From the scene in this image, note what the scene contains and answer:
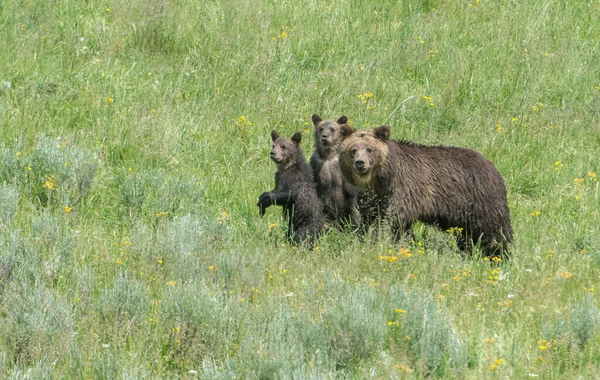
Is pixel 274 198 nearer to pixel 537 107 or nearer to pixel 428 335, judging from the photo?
pixel 428 335

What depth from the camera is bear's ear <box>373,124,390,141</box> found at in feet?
28.8

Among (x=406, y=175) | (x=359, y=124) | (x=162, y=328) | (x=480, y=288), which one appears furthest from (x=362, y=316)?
(x=359, y=124)

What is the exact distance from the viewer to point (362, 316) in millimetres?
5820

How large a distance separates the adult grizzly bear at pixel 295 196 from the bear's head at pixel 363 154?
0.43 meters

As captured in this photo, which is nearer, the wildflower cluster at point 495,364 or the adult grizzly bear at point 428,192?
the wildflower cluster at point 495,364

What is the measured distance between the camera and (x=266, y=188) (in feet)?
33.2

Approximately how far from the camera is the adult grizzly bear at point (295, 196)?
29.9 ft

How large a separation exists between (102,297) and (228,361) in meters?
1.29

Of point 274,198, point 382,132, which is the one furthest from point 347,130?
A: point 274,198

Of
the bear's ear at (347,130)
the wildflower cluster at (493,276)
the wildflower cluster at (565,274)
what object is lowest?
the wildflower cluster at (493,276)

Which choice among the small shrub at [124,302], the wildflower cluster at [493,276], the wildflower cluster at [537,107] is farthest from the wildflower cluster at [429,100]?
the small shrub at [124,302]

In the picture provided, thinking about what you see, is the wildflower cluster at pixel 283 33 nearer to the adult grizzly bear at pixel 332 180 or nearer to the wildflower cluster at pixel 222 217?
the adult grizzly bear at pixel 332 180

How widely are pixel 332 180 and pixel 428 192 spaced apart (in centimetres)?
114

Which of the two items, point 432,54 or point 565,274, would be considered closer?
point 565,274
